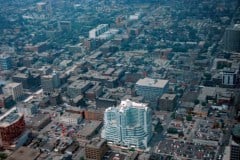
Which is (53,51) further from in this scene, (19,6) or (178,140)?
(19,6)

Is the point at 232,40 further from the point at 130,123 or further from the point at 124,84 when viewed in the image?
the point at 130,123

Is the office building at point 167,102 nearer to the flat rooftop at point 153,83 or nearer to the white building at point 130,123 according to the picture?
the flat rooftop at point 153,83

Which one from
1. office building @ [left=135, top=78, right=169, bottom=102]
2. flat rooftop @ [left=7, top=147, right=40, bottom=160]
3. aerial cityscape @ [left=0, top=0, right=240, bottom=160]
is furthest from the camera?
office building @ [left=135, top=78, right=169, bottom=102]

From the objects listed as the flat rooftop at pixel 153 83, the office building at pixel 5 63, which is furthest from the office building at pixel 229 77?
the office building at pixel 5 63

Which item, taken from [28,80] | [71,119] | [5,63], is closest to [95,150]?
[71,119]

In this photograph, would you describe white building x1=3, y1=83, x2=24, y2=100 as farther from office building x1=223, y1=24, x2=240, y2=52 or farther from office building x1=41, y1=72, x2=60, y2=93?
office building x1=223, y1=24, x2=240, y2=52

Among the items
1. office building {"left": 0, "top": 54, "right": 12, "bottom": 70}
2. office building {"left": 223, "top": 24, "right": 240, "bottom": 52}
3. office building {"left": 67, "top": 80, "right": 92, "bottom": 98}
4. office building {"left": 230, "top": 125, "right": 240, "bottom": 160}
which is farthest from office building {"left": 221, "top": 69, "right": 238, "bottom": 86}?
office building {"left": 0, "top": 54, "right": 12, "bottom": 70}
